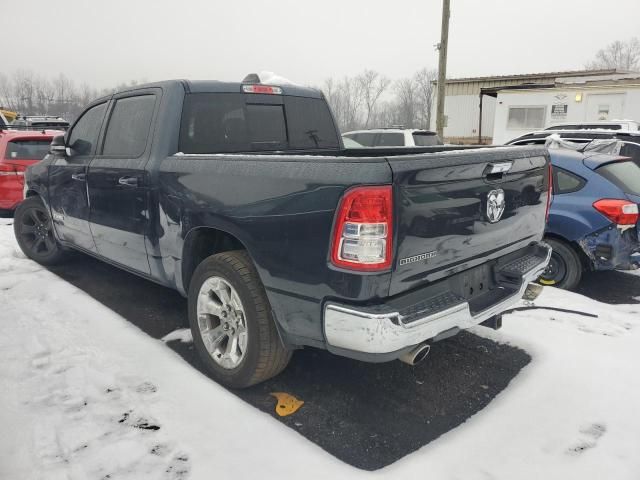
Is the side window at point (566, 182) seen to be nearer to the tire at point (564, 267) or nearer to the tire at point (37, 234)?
the tire at point (564, 267)

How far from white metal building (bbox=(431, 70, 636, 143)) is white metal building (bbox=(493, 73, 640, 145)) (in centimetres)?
631

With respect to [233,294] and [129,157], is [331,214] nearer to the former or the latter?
[233,294]

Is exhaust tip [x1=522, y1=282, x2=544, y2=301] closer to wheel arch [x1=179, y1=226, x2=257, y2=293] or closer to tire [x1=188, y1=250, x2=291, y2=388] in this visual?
tire [x1=188, y1=250, x2=291, y2=388]

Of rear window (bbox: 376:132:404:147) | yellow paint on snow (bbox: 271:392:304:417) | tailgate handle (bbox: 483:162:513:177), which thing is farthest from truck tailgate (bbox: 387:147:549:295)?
rear window (bbox: 376:132:404:147)

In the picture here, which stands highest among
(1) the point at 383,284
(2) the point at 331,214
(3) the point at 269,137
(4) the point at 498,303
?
(3) the point at 269,137

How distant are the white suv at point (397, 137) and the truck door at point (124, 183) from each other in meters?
7.73

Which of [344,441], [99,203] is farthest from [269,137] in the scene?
[344,441]

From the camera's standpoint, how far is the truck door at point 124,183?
139 inches

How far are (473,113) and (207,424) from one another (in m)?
28.4

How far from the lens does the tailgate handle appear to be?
265 centimetres

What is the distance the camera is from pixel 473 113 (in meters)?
28.0

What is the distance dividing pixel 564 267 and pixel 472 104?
2519 centimetres

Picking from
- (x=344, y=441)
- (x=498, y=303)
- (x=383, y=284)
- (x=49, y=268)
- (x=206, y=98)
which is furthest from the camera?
(x=49, y=268)

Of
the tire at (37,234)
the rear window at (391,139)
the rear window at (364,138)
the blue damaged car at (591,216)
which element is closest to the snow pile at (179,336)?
the tire at (37,234)
